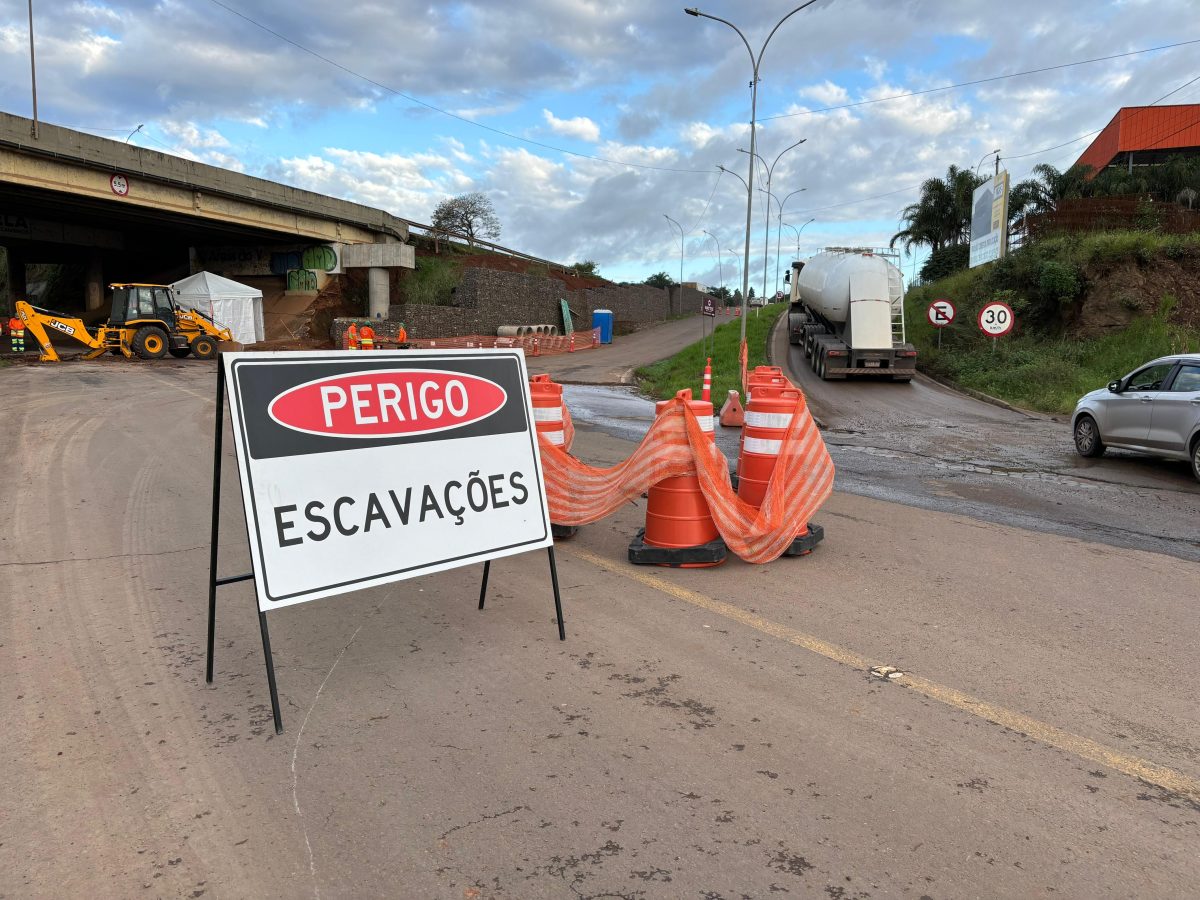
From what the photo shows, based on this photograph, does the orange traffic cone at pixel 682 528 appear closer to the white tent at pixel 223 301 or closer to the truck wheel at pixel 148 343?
the truck wheel at pixel 148 343

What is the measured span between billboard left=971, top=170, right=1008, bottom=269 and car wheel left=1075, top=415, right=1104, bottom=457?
21007mm

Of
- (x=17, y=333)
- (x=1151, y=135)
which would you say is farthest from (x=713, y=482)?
(x=1151, y=135)

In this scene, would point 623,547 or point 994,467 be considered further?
point 994,467

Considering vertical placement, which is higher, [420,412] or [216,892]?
[420,412]

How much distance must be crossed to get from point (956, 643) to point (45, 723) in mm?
4610

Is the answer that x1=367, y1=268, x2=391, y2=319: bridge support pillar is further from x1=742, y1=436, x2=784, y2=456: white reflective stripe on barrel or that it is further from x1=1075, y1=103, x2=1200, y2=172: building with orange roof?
x1=1075, y1=103, x2=1200, y2=172: building with orange roof

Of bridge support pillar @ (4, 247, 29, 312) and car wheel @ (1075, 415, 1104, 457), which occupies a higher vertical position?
bridge support pillar @ (4, 247, 29, 312)

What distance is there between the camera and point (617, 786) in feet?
10.2

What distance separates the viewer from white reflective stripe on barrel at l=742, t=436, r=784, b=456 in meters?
6.48

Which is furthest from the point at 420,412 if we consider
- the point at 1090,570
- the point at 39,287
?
the point at 39,287

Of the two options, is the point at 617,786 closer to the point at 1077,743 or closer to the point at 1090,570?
the point at 1077,743

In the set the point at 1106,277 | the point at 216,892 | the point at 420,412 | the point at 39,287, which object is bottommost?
the point at 216,892

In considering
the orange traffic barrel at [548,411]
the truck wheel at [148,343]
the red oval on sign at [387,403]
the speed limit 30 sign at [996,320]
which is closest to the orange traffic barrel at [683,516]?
the orange traffic barrel at [548,411]

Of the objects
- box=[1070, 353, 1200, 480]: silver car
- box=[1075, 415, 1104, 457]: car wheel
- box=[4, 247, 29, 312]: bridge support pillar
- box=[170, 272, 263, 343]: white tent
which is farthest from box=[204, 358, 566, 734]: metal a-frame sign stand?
box=[4, 247, 29, 312]: bridge support pillar
